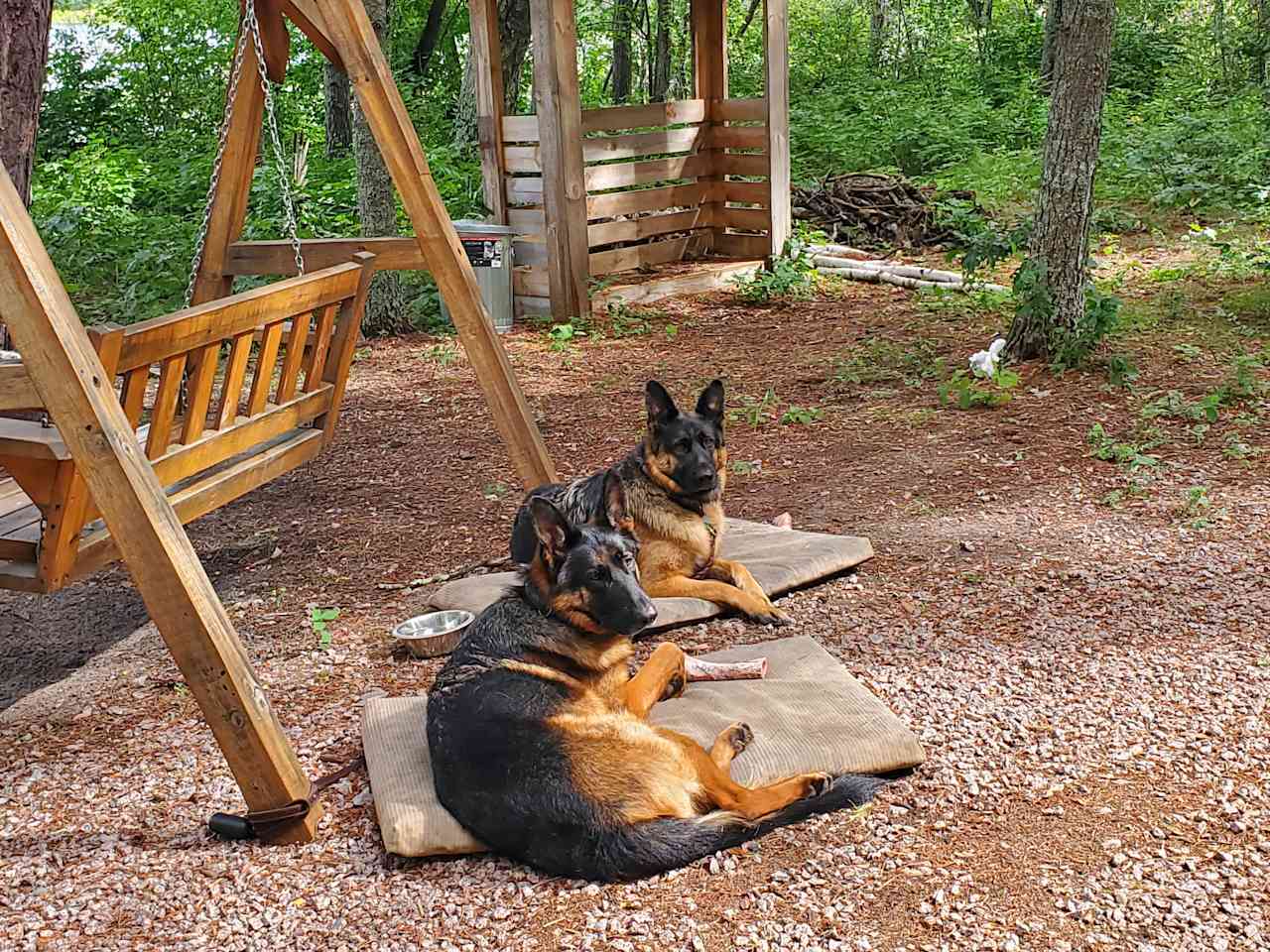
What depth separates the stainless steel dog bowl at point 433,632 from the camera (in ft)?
16.6

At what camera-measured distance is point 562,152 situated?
11.4 m

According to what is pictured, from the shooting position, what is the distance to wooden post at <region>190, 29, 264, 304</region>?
20.7 feet

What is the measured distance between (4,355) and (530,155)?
778cm

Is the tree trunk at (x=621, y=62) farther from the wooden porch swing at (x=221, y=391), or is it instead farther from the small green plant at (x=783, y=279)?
the wooden porch swing at (x=221, y=391)

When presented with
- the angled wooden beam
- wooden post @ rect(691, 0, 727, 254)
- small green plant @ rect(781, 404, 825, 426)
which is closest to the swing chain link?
the angled wooden beam

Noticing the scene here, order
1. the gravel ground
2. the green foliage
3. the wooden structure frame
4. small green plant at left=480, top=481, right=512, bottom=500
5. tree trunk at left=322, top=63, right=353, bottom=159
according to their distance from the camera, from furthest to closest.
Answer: tree trunk at left=322, top=63, right=353, bottom=159 → the wooden structure frame → the green foliage → small green plant at left=480, top=481, right=512, bottom=500 → the gravel ground

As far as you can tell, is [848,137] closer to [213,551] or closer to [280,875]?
[213,551]

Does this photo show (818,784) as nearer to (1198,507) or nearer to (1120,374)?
(1198,507)

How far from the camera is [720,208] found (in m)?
14.3

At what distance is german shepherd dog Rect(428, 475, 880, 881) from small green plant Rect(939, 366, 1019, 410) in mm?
5044

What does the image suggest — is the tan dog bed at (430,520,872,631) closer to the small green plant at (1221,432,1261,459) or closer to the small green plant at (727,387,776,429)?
the small green plant at (727,387,776,429)

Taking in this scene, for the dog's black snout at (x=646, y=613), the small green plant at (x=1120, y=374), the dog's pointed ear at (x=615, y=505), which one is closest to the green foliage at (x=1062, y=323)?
the small green plant at (x=1120, y=374)

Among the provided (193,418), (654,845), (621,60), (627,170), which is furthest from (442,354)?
(621,60)

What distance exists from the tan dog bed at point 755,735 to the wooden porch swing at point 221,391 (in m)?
1.17
